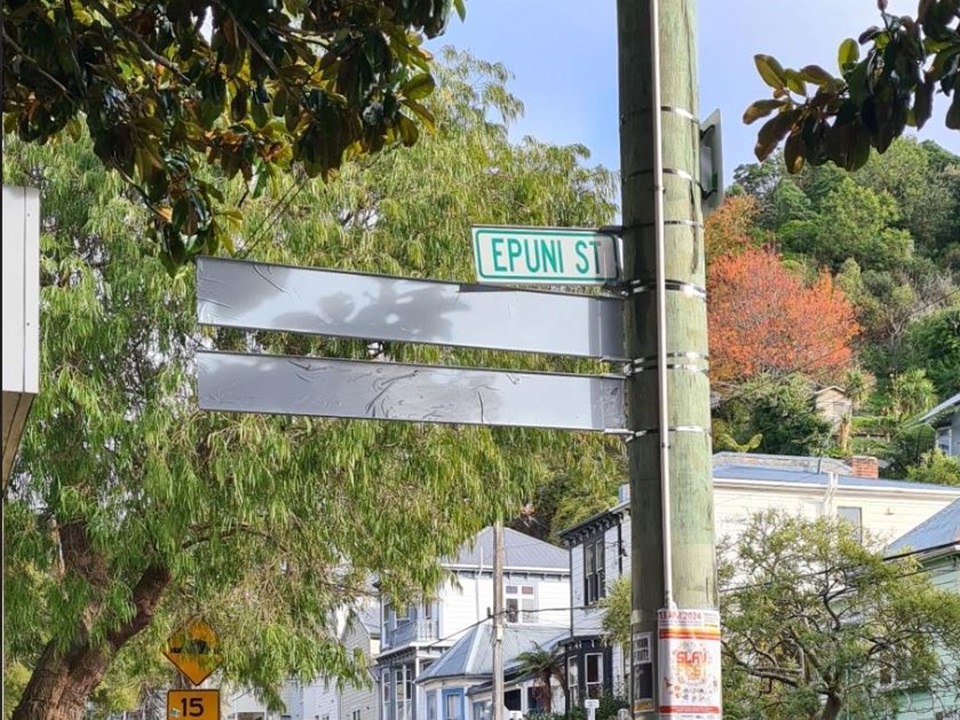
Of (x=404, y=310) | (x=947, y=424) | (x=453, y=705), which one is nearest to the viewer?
(x=404, y=310)

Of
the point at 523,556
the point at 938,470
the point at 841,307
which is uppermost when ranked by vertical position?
the point at 841,307

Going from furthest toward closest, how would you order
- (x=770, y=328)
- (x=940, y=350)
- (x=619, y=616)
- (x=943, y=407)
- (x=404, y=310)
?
(x=940, y=350), (x=770, y=328), (x=943, y=407), (x=619, y=616), (x=404, y=310)

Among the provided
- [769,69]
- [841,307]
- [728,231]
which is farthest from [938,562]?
[728,231]

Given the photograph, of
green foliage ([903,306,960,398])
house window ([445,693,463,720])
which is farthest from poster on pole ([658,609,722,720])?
green foliage ([903,306,960,398])

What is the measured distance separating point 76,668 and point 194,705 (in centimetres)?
157

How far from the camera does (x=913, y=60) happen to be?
6.23m

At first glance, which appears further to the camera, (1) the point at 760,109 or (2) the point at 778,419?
(2) the point at 778,419

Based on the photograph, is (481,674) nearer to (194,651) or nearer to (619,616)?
(619,616)

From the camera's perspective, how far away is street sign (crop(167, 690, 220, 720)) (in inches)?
674

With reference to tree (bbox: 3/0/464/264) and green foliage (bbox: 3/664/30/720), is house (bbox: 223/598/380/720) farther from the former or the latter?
tree (bbox: 3/0/464/264)

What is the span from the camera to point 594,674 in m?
50.7

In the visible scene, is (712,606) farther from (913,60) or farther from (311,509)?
(311,509)

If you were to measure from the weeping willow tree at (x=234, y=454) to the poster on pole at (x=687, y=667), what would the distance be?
33.1 ft

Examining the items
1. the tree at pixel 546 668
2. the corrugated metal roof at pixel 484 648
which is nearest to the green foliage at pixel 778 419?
the corrugated metal roof at pixel 484 648
